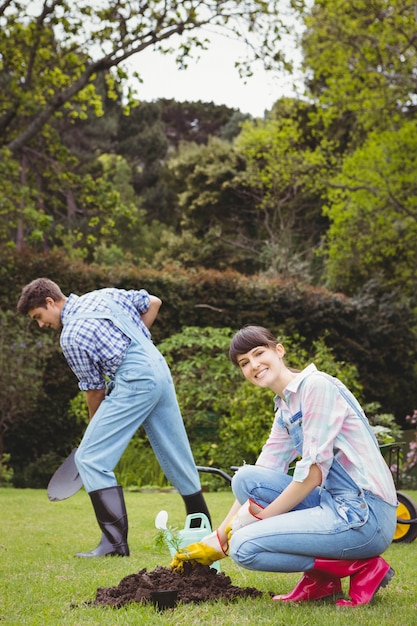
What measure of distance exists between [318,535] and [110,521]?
1.88m

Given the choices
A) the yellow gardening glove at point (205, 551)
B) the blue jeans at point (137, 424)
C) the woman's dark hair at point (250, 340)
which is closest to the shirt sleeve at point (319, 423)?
the woman's dark hair at point (250, 340)

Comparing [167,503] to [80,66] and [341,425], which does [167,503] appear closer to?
[341,425]

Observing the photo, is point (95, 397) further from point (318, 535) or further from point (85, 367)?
point (318, 535)

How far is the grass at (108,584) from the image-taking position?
303 centimetres

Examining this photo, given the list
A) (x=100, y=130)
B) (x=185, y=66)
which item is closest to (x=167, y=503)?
(x=185, y=66)

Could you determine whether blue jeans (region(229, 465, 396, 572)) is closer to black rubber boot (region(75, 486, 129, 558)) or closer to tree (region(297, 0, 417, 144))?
black rubber boot (region(75, 486, 129, 558))

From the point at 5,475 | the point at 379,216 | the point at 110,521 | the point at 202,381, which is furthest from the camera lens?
the point at 379,216

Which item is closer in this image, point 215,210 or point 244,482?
point 244,482

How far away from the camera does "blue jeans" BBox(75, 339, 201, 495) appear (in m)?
4.77

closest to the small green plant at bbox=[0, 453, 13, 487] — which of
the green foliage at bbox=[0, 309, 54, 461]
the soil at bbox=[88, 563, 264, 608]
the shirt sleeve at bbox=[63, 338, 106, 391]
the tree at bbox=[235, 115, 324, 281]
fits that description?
the green foliage at bbox=[0, 309, 54, 461]

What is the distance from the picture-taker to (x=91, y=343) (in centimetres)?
482

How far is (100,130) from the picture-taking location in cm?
2948

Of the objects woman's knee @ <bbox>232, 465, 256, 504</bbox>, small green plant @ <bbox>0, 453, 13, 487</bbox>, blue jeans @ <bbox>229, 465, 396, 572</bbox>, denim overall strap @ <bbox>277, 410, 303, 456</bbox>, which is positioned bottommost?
small green plant @ <bbox>0, 453, 13, 487</bbox>

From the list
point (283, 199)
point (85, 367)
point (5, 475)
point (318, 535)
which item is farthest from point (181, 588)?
point (283, 199)
